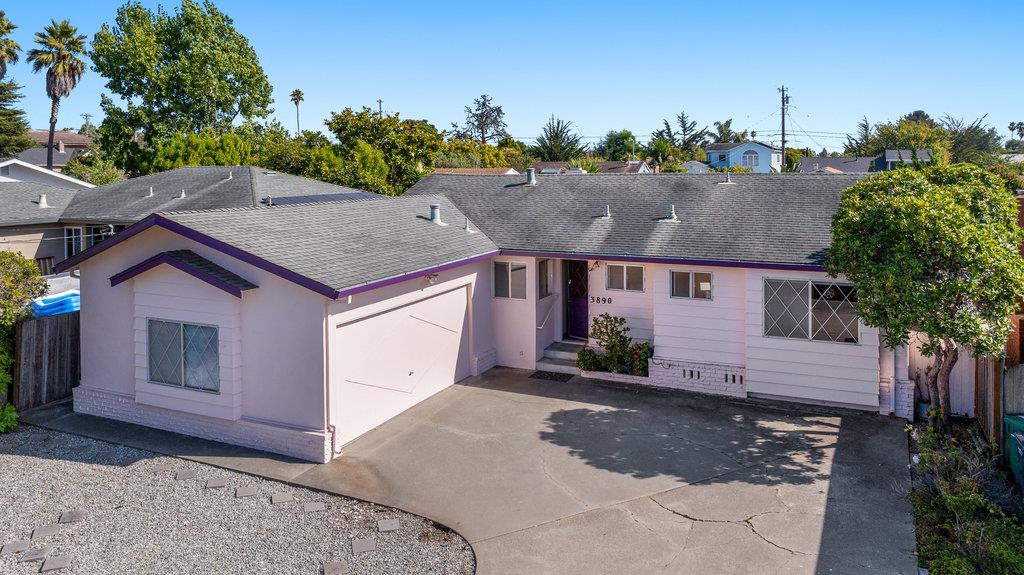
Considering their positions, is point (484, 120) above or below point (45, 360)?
above

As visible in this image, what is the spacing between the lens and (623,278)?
44.8ft

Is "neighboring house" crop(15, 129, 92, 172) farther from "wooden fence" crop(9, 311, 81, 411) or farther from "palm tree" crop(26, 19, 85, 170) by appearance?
"wooden fence" crop(9, 311, 81, 411)

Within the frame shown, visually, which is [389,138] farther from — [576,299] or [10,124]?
[10,124]

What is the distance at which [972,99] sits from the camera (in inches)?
2345

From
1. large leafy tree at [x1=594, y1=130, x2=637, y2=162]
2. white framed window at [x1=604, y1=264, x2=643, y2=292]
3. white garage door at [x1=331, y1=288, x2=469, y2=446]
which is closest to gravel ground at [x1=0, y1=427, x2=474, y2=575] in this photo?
white garage door at [x1=331, y1=288, x2=469, y2=446]

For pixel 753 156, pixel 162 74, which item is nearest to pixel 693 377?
pixel 162 74

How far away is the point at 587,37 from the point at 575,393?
16.5 metres

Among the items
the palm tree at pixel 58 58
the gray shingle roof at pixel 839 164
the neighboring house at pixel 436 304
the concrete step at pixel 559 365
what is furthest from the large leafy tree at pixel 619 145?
the concrete step at pixel 559 365

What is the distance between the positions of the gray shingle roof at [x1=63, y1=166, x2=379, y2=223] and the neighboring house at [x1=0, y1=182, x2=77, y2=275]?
2.04 feet

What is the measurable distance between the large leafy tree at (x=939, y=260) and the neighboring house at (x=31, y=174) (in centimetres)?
3329

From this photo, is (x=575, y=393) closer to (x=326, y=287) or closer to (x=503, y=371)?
(x=503, y=371)

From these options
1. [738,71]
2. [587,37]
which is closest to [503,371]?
[587,37]

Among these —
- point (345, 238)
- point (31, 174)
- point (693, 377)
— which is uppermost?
point (31, 174)

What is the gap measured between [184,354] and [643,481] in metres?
7.10
